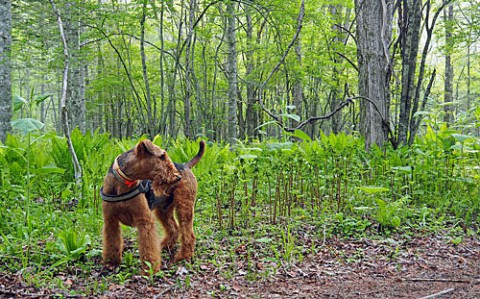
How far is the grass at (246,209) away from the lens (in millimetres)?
3391

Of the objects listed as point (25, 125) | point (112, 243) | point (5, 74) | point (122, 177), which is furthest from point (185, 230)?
point (5, 74)

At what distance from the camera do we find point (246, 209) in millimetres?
4516

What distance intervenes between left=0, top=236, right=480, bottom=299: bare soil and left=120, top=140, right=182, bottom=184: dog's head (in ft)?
2.69

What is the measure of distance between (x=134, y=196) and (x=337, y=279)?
1756 mm

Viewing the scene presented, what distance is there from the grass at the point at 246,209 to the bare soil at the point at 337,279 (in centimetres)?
6

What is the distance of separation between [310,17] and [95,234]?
7.31 meters

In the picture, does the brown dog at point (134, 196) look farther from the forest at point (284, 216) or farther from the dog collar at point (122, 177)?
the forest at point (284, 216)

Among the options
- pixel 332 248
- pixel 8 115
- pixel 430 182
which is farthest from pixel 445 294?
pixel 8 115

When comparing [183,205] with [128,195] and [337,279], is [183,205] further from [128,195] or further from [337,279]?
[337,279]

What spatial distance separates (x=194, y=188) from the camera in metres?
3.56

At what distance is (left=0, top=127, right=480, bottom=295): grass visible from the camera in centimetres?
339

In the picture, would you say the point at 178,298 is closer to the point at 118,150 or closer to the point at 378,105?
the point at 118,150

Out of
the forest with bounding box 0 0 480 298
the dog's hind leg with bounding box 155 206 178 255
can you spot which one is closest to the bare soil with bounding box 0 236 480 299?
the forest with bounding box 0 0 480 298

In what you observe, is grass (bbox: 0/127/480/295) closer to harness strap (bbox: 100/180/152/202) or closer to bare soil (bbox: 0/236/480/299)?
bare soil (bbox: 0/236/480/299)
